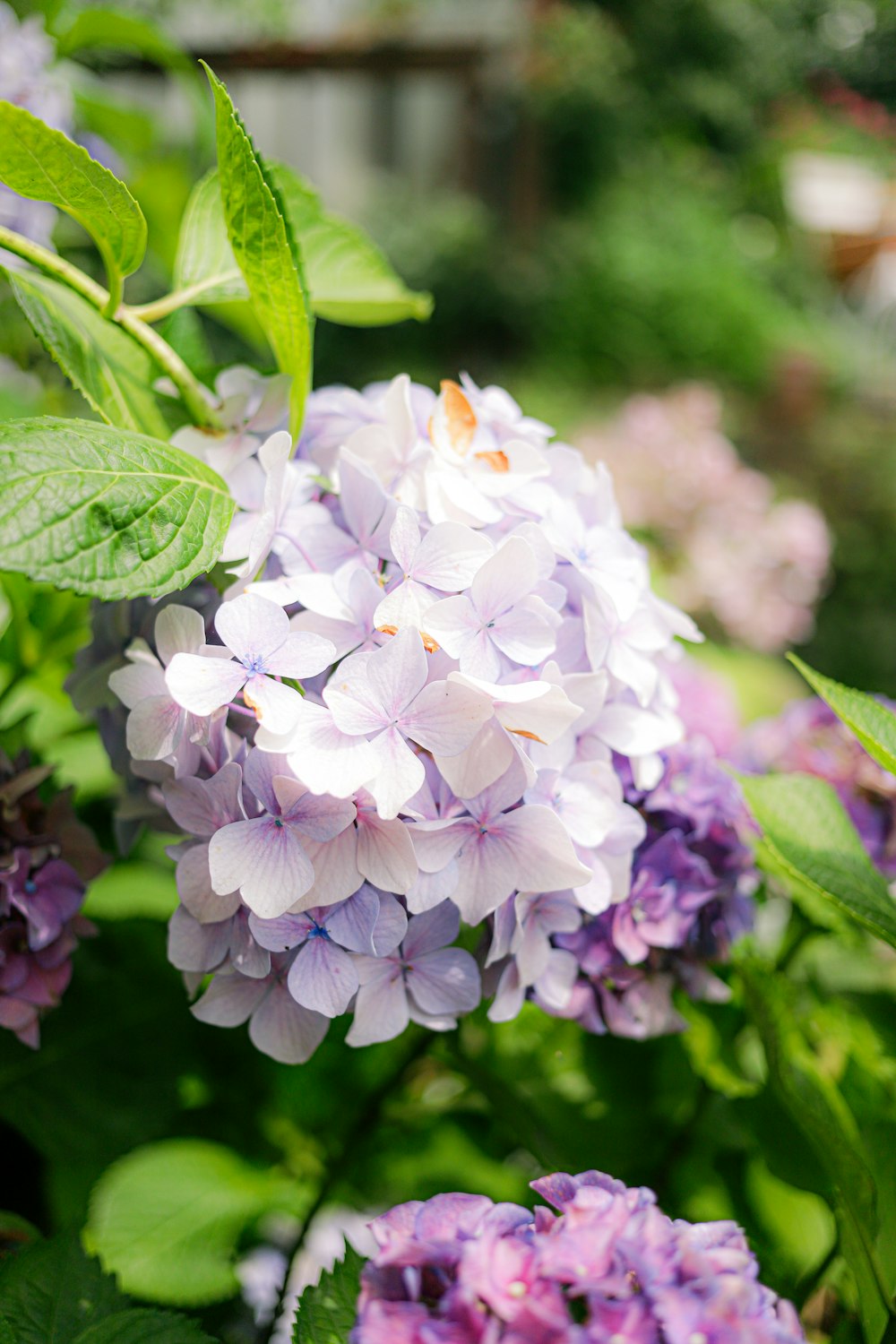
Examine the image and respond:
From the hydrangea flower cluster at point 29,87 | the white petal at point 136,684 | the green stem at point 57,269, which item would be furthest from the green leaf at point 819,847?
the hydrangea flower cluster at point 29,87

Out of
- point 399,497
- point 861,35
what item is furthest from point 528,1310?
point 861,35

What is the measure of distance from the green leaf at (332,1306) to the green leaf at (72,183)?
1.23 feet

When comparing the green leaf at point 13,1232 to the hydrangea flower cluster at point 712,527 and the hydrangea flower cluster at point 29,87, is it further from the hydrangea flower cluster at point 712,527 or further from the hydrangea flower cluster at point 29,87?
the hydrangea flower cluster at point 712,527

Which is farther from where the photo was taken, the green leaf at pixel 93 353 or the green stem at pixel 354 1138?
the green stem at pixel 354 1138

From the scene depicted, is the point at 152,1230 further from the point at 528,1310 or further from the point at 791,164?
the point at 791,164

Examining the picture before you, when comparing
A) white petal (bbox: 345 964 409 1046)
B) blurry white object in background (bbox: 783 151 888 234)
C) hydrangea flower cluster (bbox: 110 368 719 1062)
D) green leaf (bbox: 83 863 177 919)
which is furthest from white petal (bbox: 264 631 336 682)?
blurry white object in background (bbox: 783 151 888 234)

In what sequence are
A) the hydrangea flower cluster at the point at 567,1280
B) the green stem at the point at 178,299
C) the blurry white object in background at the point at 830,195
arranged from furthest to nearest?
the blurry white object in background at the point at 830,195 < the green stem at the point at 178,299 < the hydrangea flower cluster at the point at 567,1280

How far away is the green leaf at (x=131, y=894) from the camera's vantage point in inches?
25.8

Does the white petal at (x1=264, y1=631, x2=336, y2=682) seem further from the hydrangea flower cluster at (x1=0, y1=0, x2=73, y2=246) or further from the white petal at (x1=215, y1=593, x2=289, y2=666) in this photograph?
the hydrangea flower cluster at (x1=0, y1=0, x2=73, y2=246)

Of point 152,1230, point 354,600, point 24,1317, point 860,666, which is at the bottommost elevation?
point 860,666

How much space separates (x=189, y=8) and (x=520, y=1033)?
4517 mm

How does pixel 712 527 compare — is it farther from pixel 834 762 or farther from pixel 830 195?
pixel 830 195

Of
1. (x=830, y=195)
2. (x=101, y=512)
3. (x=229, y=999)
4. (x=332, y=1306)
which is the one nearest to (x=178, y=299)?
(x=101, y=512)

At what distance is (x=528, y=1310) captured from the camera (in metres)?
0.25
